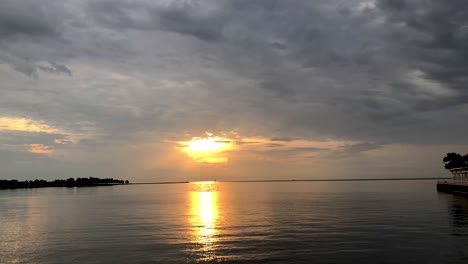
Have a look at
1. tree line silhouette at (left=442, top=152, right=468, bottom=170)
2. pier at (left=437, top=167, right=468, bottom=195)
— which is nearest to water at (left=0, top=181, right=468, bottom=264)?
pier at (left=437, top=167, right=468, bottom=195)

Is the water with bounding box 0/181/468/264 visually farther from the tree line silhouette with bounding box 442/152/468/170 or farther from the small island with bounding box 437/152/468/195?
the tree line silhouette with bounding box 442/152/468/170

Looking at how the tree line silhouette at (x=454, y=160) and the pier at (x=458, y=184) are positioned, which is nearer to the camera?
the pier at (x=458, y=184)

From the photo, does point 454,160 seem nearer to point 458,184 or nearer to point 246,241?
point 458,184

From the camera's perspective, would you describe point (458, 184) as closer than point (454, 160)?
Yes

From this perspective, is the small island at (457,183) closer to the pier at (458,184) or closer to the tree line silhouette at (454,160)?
the pier at (458,184)

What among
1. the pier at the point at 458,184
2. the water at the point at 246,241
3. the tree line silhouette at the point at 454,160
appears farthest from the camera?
the tree line silhouette at the point at 454,160

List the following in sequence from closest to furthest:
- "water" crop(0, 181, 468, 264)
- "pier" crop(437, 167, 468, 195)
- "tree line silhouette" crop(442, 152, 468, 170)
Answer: "water" crop(0, 181, 468, 264), "pier" crop(437, 167, 468, 195), "tree line silhouette" crop(442, 152, 468, 170)

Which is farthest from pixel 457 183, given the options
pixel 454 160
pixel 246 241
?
pixel 246 241

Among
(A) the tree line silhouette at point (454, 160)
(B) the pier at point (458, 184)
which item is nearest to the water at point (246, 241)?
(B) the pier at point (458, 184)

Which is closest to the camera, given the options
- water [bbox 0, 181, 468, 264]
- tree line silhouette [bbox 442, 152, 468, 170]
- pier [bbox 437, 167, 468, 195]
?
water [bbox 0, 181, 468, 264]

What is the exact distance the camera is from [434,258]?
29750mm

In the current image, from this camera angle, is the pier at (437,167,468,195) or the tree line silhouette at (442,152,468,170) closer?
the pier at (437,167,468,195)

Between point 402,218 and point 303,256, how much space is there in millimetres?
31373

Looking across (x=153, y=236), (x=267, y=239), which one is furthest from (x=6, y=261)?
(x=267, y=239)
